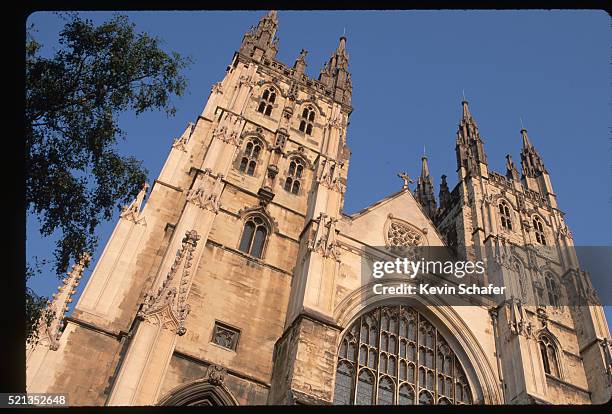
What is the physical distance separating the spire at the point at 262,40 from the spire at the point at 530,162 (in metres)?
16.6

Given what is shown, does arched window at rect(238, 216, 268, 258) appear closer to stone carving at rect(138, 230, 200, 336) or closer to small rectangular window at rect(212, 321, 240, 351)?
small rectangular window at rect(212, 321, 240, 351)

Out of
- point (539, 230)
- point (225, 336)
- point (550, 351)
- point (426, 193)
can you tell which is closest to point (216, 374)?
point (225, 336)

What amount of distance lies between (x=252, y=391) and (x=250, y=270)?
377 centimetres

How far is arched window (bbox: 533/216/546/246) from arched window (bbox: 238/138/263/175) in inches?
590

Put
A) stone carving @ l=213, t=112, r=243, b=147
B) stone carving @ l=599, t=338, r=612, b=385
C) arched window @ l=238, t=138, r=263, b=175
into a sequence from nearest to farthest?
stone carving @ l=599, t=338, r=612, b=385 → stone carving @ l=213, t=112, r=243, b=147 → arched window @ l=238, t=138, r=263, b=175

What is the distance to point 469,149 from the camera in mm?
29906

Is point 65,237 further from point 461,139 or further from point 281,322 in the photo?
point 461,139

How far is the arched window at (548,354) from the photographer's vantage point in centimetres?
1936

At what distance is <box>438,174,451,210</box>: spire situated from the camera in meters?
29.1

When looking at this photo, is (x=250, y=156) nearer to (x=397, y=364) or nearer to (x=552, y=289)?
(x=397, y=364)

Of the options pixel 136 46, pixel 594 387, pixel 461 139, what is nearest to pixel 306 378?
pixel 136 46

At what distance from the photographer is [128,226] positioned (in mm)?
15102

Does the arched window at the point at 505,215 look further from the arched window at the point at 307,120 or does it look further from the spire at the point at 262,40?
the spire at the point at 262,40

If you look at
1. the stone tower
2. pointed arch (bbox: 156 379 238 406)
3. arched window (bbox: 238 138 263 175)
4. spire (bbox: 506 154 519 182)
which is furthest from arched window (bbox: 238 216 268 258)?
spire (bbox: 506 154 519 182)
